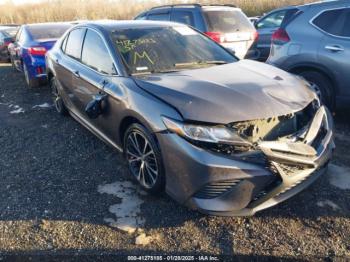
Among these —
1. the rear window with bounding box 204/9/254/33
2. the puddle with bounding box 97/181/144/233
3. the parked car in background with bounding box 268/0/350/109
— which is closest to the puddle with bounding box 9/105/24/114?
the puddle with bounding box 97/181/144/233

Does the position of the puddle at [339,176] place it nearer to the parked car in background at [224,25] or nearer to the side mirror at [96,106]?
the side mirror at [96,106]

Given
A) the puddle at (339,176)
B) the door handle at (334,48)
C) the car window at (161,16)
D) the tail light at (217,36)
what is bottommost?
Result: the puddle at (339,176)

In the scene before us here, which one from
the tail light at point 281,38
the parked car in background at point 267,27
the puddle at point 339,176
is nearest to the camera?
the puddle at point 339,176

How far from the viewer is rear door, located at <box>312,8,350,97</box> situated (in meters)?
4.79

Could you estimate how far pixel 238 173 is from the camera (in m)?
2.71

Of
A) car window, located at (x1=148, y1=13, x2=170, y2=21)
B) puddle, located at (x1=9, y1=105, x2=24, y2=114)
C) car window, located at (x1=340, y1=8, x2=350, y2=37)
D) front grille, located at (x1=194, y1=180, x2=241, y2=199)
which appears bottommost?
puddle, located at (x1=9, y1=105, x2=24, y2=114)

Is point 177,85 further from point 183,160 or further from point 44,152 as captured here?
point 44,152

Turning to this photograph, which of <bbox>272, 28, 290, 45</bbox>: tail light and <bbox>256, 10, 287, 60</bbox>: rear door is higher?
<bbox>272, 28, 290, 45</bbox>: tail light

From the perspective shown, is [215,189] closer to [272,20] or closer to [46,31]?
[46,31]

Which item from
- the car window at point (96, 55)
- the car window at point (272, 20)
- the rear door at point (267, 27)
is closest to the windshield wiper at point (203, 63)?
the car window at point (96, 55)

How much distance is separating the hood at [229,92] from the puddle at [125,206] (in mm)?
1075

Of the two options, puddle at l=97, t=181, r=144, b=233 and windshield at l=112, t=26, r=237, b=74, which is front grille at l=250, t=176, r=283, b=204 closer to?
puddle at l=97, t=181, r=144, b=233

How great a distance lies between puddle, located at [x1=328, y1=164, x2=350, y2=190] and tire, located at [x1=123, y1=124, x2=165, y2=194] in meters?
1.81

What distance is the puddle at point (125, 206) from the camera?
10.4 feet
